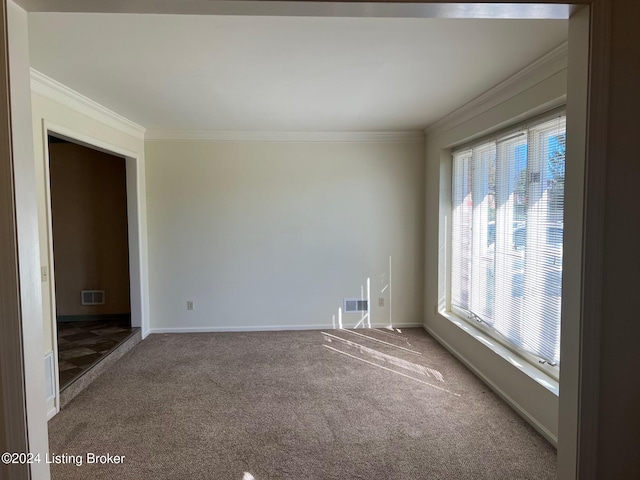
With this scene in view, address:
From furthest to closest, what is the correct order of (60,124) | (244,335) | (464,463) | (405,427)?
(244,335)
(60,124)
(405,427)
(464,463)

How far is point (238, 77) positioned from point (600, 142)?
88.8 inches

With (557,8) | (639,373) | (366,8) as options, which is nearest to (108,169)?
(366,8)

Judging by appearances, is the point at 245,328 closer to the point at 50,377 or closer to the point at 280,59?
the point at 50,377

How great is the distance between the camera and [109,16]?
1.76 metres

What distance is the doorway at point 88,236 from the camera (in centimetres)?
466

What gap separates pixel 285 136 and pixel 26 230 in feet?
11.7

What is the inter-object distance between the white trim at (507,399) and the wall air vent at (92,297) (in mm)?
4407

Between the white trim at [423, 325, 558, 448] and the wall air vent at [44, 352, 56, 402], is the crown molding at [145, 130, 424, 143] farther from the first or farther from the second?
the wall air vent at [44, 352, 56, 402]

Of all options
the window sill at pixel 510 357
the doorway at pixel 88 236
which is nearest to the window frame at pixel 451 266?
the window sill at pixel 510 357

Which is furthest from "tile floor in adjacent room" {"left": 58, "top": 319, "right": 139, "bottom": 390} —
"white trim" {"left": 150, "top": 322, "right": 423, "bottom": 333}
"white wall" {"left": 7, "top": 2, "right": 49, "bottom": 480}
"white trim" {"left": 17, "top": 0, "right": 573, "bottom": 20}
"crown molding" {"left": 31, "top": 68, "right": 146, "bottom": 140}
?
"white trim" {"left": 17, "top": 0, "right": 573, "bottom": 20}

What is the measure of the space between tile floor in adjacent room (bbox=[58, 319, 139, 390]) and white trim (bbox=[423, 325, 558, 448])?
3.54 m

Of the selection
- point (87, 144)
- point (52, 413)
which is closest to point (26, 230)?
point (52, 413)

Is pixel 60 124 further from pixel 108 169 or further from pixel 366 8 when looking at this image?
pixel 366 8

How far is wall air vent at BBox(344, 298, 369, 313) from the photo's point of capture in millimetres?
4750
